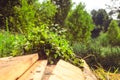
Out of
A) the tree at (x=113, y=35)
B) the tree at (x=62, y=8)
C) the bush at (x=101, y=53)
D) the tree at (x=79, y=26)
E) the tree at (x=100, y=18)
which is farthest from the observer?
the tree at (x=100, y=18)

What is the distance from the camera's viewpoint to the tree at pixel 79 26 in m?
25.5

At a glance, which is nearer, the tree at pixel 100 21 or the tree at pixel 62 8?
the tree at pixel 62 8

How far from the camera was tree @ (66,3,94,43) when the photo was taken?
83.8 ft

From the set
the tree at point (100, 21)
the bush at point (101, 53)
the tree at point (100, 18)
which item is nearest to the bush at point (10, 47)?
the bush at point (101, 53)

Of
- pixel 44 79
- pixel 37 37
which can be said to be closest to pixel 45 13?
pixel 37 37

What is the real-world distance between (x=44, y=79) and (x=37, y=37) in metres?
1.94

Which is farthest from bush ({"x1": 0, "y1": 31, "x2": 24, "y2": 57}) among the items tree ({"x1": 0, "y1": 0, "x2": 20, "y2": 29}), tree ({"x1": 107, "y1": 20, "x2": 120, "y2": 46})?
tree ({"x1": 107, "y1": 20, "x2": 120, "y2": 46})

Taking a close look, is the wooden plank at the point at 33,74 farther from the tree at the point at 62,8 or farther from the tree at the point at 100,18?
the tree at the point at 100,18

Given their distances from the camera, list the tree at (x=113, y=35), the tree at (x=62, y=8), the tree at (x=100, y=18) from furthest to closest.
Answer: the tree at (x=100, y=18) → the tree at (x=62, y=8) → the tree at (x=113, y=35)

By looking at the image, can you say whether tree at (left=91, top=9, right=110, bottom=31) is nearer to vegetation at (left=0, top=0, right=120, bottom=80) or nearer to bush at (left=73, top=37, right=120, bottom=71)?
vegetation at (left=0, top=0, right=120, bottom=80)

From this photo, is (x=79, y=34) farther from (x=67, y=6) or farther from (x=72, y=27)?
(x=67, y=6)

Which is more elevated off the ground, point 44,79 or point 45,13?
point 45,13

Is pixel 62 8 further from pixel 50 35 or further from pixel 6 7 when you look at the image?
pixel 50 35

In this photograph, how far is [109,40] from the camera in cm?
3072
